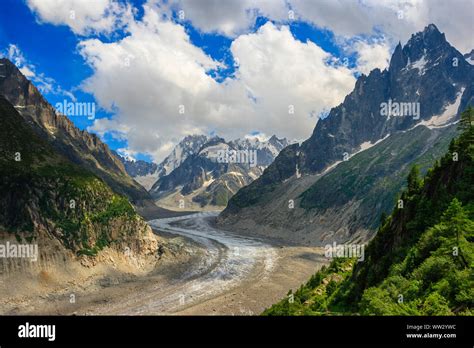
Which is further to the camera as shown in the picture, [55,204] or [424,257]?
[55,204]

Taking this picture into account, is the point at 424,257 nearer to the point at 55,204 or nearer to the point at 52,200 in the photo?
the point at 55,204

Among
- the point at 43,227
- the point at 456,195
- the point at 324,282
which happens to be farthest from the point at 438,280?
the point at 43,227

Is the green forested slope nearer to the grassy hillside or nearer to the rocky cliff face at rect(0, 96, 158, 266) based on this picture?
the rocky cliff face at rect(0, 96, 158, 266)

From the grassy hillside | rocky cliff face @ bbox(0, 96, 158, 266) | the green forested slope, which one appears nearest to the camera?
the grassy hillside

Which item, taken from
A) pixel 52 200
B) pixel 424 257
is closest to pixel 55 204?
pixel 52 200

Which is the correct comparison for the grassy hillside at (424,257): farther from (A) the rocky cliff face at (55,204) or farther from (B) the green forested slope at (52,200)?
(B) the green forested slope at (52,200)

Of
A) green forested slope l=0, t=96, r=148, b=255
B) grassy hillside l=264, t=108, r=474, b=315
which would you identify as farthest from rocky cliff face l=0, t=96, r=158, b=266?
grassy hillside l=264, t=108, r=474, b=315

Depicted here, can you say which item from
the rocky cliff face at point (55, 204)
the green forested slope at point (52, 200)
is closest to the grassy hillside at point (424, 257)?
the rocky cliff face at point (55, 204)
